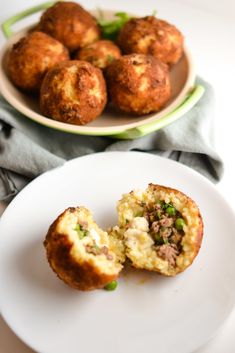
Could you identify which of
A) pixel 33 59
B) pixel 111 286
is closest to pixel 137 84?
pixel 33 59

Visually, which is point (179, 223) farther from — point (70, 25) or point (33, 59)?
point (70, 25)

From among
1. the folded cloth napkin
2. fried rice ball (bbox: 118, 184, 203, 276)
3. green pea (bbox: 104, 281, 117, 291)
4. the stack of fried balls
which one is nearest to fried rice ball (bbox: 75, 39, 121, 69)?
the stack of fried balls

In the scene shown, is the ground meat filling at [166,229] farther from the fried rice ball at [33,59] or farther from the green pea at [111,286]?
the fried rice ball at [33,59]

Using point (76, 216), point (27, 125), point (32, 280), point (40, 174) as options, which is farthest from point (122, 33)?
point (32, 280)

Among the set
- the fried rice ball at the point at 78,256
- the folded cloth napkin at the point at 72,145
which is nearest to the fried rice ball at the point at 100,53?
the folded cloth napkin at the point at 72,145

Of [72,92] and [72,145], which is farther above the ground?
[72,92]

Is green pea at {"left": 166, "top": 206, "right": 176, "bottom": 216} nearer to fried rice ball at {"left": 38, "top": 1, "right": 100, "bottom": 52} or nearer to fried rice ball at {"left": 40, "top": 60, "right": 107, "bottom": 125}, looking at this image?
fried rice ball at {"left": 40, "top": 60, "right": 107, "bottom": 125}
